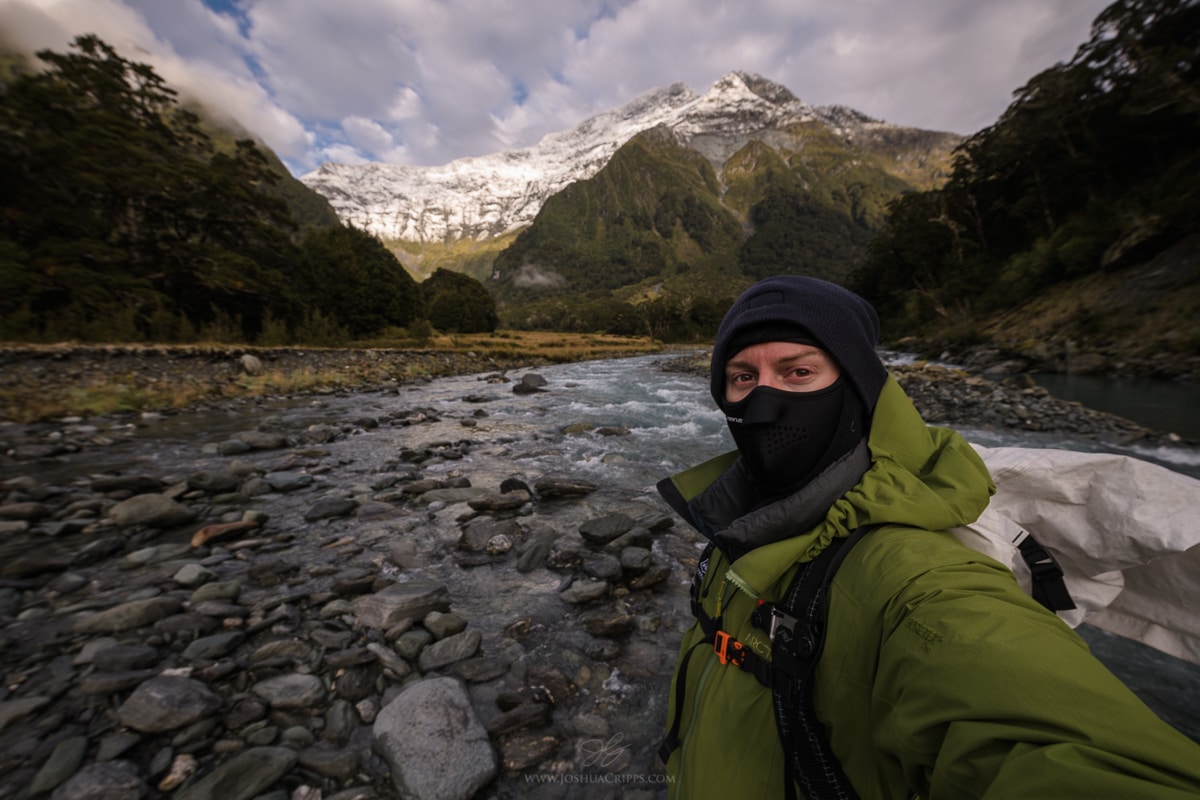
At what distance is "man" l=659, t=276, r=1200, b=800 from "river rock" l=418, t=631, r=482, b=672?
2.01 m

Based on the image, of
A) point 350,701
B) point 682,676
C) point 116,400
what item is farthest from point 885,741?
point 116,400

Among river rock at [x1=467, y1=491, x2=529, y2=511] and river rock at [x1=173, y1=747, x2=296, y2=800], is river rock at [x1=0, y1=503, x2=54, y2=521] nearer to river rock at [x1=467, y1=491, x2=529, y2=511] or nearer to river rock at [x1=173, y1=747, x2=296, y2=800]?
river rock at [x1=467, y1=491, x2=529, y2=511]

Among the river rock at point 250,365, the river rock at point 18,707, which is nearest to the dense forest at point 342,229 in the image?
the river rock at point 250,365

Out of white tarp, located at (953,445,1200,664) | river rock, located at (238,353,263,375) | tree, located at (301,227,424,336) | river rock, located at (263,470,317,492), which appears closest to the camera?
white tarp, located at (953,445,1200,664)

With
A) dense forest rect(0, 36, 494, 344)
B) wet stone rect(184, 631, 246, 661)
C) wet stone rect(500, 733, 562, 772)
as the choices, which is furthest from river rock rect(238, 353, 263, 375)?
wet stone rect(500, 733, 562, 772)

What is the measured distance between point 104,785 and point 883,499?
4.14 m

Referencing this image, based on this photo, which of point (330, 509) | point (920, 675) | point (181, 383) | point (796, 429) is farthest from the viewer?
point (181, 383)

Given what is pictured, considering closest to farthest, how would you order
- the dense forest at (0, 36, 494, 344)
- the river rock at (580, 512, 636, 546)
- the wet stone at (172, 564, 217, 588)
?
1. the wet stone at (172, 564, 217, 588)
2. the river rock at (580, 512, 636, 546)
3. the dense forest at (0, 36, 494, 344)

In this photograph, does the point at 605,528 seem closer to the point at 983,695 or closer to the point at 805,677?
the point at 805,677

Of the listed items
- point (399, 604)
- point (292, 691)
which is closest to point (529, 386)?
point (399, 604)

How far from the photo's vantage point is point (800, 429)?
→ 209cm

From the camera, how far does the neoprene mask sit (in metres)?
2.08

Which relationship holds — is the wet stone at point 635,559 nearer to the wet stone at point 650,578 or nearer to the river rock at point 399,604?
the wet stone at point 650,578

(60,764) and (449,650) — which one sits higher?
(60,764)
